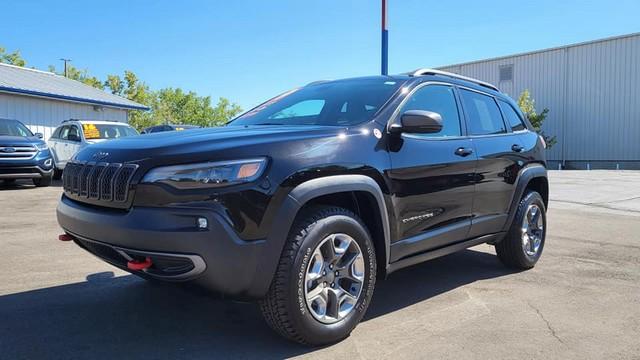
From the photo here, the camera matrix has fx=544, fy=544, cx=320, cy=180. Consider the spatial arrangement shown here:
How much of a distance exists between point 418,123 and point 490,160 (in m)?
1.35

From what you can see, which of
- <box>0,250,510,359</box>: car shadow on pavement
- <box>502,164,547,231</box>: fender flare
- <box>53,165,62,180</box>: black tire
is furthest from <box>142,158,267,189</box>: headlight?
<box>53,165,62,180</box>: black tire

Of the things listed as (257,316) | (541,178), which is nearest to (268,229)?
(257,316)

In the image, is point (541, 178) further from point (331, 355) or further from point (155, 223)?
point (155, 223)

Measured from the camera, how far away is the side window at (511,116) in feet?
17.7

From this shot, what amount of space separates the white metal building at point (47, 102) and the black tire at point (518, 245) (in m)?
19.2

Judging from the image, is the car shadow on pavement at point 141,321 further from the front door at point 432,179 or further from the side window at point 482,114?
the side window at point 482,114

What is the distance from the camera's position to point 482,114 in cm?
496

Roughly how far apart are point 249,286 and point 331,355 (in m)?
0.68

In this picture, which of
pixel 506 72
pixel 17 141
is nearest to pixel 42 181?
pixel 17 141

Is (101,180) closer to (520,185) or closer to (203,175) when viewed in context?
(203,175)

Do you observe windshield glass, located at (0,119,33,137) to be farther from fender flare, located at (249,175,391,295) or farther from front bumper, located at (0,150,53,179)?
fender flare, located at (249,175,391,295)

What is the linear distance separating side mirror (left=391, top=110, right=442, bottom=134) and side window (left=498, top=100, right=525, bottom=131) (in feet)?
6.35

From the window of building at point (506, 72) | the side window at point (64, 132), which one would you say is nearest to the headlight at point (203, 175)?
the side window at point (64, 132)

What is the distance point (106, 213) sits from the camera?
3.07m
